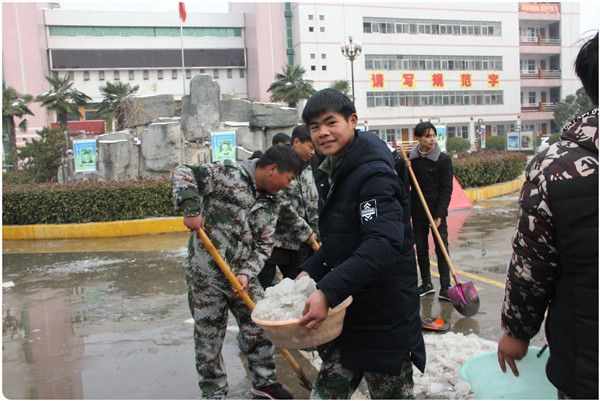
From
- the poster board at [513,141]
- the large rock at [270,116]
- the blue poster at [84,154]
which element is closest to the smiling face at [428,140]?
the blue poster at [84,154]

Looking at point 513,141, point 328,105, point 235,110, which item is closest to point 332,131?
point 328,105

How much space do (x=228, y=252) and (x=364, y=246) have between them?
1.31 metres

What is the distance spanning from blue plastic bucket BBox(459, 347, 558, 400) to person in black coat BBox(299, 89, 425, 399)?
0.25 meters

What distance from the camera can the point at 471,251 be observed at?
681 centimetres

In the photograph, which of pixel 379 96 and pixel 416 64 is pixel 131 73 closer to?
pixel 379 96

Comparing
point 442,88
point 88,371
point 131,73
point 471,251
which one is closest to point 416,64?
point 442,88

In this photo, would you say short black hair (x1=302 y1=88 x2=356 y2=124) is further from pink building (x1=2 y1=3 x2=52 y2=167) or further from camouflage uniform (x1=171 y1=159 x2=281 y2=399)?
pink building (x1=2 y1=3 x2=52 y2=167)

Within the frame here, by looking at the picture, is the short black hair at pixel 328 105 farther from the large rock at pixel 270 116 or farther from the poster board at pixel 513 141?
the poster board at pixel 513 141

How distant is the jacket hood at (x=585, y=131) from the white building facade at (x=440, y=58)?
1789 inches

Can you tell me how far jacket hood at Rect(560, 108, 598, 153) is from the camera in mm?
1361

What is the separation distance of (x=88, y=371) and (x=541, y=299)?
3136 mm

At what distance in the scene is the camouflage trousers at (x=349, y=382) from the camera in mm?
2059

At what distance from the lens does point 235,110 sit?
18578 mm

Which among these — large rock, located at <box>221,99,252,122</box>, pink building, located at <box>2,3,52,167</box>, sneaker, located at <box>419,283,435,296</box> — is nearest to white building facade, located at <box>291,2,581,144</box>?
pink building, located at <box>2,3,52,167</box>
